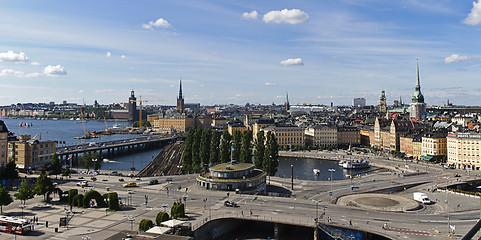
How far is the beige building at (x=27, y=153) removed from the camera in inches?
2963

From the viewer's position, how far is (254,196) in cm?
5053

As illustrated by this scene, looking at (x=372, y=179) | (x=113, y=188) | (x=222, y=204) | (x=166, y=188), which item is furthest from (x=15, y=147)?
(x=372, y=179)

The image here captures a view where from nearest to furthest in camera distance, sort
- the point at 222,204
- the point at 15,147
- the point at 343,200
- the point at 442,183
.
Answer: the point at 222,204 < the point at 343,200 < the point at 442,183 < the point at 15,147

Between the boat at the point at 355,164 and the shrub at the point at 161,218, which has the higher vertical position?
the shrub at the point at 161,218

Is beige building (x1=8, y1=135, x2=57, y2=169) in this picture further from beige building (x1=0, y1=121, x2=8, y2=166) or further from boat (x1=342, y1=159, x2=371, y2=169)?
boat (x1=342, y1=159, x2=371, y2=169)

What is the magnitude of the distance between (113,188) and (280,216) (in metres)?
26.8

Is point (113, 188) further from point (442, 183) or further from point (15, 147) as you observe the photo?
point (442, 183)

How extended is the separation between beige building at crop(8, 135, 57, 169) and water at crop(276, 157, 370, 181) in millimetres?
48297

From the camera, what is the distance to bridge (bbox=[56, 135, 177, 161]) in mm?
117938

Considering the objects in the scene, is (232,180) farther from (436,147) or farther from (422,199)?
(436,147)

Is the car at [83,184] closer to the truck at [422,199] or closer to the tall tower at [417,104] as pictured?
the truck at [422,199]

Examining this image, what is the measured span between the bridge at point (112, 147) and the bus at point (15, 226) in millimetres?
75028

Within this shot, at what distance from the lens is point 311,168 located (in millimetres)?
99250

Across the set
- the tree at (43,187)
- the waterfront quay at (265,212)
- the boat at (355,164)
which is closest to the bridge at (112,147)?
the waterfront quay at (265,212)
